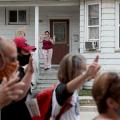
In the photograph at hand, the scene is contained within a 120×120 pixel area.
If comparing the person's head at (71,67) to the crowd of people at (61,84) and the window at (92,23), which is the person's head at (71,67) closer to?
the crowd of people at (61,84)

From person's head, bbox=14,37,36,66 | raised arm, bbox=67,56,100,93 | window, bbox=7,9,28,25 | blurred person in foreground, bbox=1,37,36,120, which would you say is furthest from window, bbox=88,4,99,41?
raised arm, bbox=67,56,100,93

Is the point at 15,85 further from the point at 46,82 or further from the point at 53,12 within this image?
the point at 53,12

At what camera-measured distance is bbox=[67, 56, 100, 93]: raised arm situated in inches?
170

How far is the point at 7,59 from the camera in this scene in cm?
352

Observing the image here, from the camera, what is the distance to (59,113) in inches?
193

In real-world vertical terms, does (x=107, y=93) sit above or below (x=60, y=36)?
below

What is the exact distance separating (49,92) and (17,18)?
19054mm

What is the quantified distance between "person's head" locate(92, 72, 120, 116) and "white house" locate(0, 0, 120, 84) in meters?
17.1

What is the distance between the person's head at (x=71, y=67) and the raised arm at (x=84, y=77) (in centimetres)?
15

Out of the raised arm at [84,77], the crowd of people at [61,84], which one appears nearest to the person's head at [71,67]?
the crowd of people at [61,84]

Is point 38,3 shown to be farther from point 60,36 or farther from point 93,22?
point 93,22

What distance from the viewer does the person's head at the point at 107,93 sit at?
3369mm

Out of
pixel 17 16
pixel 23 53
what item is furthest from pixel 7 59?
pixel 17 16

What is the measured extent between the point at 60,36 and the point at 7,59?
20.7 m
